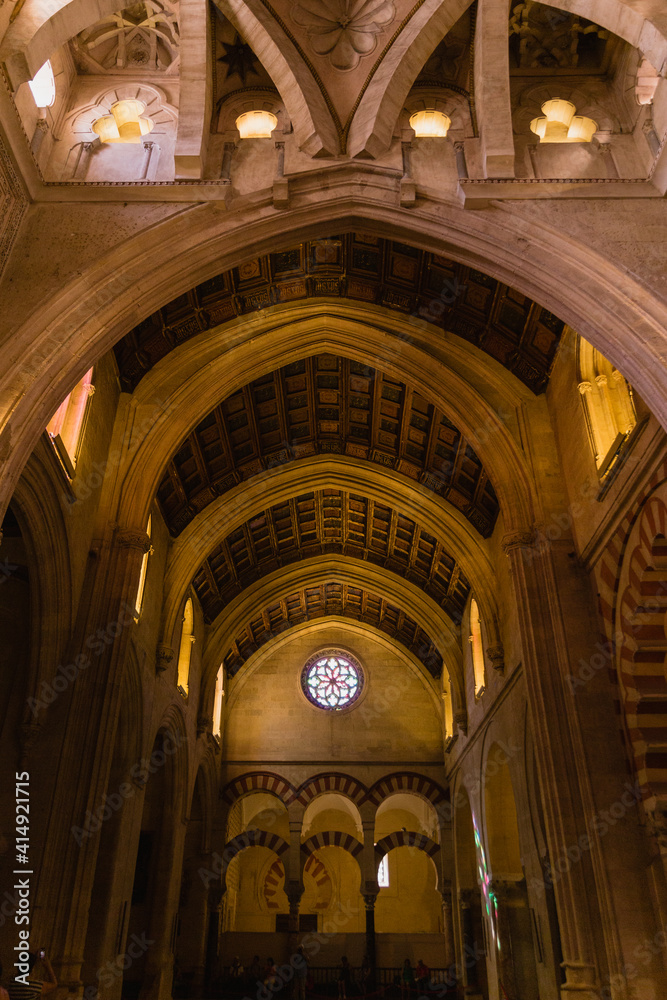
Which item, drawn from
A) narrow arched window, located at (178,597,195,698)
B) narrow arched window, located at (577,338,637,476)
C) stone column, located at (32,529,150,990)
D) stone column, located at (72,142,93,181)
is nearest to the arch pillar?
narrow arched window, located at (178,597,195,698)

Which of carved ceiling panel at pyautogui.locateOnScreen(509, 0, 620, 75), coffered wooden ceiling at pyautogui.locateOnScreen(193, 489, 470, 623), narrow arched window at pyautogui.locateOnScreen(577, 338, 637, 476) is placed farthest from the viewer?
coffered wooden ceiling at pyautogui.locateOnScreen(193, 489, 470, 623)

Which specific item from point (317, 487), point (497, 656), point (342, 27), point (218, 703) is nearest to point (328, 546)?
point (317, 487)

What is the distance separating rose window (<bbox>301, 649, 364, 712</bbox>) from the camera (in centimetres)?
2181

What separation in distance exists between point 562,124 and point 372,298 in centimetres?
375

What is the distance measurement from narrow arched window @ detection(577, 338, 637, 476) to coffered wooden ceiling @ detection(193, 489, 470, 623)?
6.65 meters

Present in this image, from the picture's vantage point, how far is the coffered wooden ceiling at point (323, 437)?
1363 cm

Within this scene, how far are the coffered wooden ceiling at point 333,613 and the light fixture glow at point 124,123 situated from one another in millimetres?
12786

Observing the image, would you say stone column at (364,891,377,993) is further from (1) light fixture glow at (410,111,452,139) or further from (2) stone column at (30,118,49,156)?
(2) stone column at (30,118,49,156)

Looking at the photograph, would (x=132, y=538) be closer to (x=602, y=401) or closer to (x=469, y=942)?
(x=602, y=401)

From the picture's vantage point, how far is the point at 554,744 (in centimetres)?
952

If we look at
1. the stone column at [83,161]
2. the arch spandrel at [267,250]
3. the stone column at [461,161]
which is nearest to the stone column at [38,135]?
the stone column at [83,161]

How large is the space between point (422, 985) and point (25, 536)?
48.0 ft

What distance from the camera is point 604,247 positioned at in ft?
26.1

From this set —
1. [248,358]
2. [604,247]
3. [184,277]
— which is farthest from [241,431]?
[604,247]
